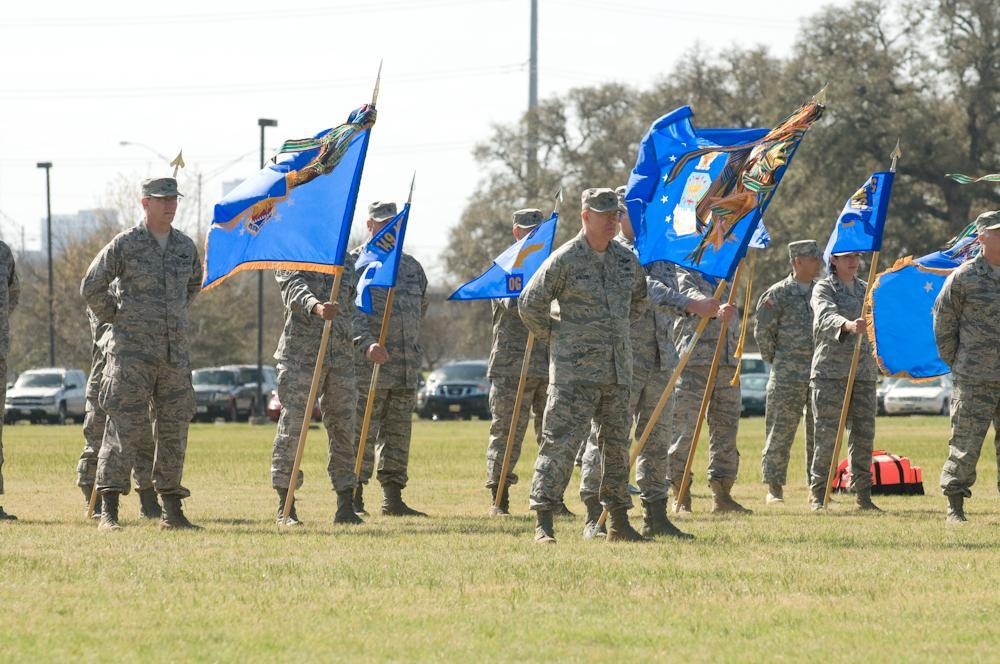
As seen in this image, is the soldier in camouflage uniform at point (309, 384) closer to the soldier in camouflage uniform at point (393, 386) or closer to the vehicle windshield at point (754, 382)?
the soldier in camouflage uniform at point (393, 386)

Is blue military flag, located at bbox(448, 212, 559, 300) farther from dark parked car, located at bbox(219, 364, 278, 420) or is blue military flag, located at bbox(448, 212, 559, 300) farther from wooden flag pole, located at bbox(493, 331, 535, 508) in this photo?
dark parked car, located at bbox(219, 364, 278, 420)

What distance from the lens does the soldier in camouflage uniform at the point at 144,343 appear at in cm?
1180

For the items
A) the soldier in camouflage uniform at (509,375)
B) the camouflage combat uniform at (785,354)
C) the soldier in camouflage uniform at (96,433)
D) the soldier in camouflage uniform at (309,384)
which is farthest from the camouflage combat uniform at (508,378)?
the soldier in camouflage uniform at (96,433)

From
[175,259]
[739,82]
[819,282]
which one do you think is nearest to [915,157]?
[739,82]

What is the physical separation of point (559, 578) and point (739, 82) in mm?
56142

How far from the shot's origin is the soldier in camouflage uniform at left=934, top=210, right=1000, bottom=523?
1233 cm

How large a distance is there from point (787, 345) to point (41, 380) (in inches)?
1427

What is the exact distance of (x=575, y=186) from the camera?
67.9 meters

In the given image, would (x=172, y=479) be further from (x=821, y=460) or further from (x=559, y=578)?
(x=821, y=460)

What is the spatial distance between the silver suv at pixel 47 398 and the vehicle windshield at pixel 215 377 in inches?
127

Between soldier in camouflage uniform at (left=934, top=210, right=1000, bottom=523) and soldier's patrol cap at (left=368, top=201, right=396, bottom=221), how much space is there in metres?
4.39

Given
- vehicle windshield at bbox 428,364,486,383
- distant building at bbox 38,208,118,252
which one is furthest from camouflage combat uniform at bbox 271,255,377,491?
distant building at bbox 38,208,118,252

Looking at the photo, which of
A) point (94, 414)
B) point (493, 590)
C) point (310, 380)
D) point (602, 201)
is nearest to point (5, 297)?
point (94, 414)

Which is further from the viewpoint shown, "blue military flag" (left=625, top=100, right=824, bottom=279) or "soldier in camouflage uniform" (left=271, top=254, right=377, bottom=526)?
"soldier in camouflage uniform" (left=271, top=254, right=377, bottom=526)
